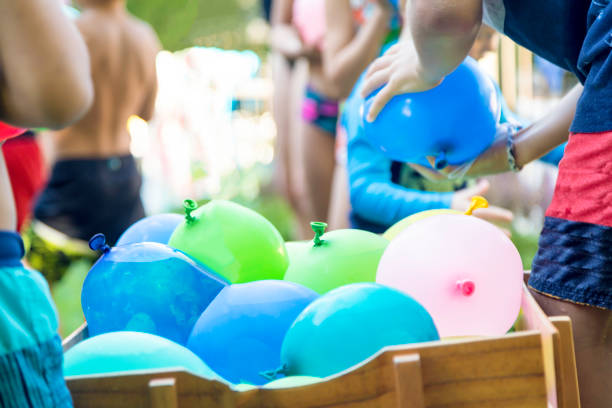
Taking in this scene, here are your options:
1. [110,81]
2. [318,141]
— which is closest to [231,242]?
[318,141]

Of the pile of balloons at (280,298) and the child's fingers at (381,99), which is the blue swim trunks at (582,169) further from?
the child's fingers at (381,99)

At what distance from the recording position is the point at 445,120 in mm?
1492

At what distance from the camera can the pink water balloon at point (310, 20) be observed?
3.35 metres

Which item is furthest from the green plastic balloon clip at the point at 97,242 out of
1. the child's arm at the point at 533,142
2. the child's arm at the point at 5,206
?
the child's arm at the point at 533,142

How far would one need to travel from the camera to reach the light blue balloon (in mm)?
1029

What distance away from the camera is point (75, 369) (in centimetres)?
104

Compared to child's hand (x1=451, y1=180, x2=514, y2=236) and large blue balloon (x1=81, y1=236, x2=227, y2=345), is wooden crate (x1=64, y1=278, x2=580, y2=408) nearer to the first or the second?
large blue balloon (x1=81, y1=236, x2=227, y2=345)

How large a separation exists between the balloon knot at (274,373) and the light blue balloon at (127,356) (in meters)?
0.08

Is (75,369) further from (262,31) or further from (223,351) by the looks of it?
(262,31)

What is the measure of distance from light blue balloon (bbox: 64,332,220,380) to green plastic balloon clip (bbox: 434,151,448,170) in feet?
2.22

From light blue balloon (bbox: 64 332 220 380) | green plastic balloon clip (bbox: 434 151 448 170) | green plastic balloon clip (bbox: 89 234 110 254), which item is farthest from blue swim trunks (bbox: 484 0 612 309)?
green plastic balloon clip (bbox: 89 234 110 254)

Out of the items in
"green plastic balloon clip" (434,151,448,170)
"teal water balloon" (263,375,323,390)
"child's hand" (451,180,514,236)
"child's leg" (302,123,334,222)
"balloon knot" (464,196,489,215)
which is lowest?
"child's leg" (302,123,334,222)

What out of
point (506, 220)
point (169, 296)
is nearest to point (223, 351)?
point (169, 296)

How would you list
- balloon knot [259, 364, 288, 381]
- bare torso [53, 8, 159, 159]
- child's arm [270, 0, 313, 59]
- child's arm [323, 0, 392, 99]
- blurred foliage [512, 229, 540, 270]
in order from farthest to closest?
blurred foliage [512, 229, 540, 270] → child's arm [270, 0, 313, 59] → bare torso [53, 8, 159, 159] → child's arm [323, 0, 392, 99] → balloon knot [259, 364, 288, 381]
